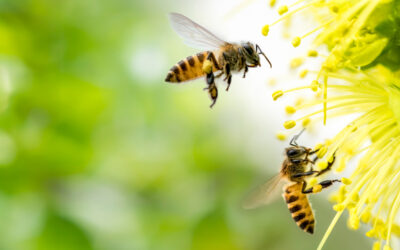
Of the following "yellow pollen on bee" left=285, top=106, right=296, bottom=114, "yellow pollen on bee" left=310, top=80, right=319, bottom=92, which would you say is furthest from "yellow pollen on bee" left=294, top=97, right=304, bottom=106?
"yellow pollen on bee" left=310, top=80, right=319, bottom=92

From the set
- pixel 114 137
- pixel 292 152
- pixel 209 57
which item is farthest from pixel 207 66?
pixel 114 137

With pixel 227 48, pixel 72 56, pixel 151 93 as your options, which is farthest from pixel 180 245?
pixel 227 48

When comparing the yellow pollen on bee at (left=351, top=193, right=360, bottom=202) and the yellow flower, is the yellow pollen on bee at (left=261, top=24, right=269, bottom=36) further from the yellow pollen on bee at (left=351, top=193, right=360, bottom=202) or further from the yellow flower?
the yellow pollen on bee at (left=351, top=193, right=360, bottom=202)

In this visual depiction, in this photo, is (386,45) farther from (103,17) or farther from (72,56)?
(103,17)

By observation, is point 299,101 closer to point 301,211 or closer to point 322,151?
point 322,151

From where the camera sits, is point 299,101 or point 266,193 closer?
point 299,101
